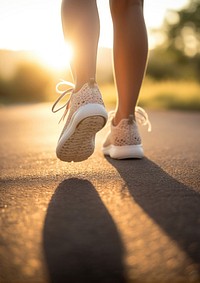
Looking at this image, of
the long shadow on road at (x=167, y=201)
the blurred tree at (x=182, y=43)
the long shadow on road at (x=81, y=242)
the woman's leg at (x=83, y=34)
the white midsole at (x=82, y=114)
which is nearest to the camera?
the long shadow on road at (x=81, y=242)

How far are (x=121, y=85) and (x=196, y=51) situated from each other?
33.7m

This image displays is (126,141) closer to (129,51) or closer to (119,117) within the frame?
(119,117)

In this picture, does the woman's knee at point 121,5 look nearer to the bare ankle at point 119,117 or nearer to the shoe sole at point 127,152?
the bare ankle at point 119,117

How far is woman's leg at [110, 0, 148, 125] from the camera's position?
92.4 inches

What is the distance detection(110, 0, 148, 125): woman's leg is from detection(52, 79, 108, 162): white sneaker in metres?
0.40

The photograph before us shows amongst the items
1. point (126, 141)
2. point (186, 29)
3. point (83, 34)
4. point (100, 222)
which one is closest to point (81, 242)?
point (100, 222)

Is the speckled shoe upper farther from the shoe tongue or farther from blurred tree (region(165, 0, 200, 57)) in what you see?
blurred tree (region(165, 0, 200, 57))

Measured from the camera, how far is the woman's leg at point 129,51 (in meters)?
2.35

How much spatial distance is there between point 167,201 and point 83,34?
0.90 m

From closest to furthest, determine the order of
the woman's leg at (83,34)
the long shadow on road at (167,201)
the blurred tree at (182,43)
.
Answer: the long shadow on road at (167,201) < the woman's leg at (83,34) < the blurred tree at (182,43)

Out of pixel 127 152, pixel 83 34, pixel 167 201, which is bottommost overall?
pixel 127 152

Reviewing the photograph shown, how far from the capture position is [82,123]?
1.88 meters

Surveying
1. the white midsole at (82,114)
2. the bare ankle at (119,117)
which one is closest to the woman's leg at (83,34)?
the white midsole at (82,114)

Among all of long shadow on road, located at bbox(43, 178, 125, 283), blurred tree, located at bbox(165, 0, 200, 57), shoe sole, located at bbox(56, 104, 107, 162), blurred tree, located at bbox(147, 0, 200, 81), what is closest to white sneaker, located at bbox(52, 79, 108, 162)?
shoe sole, located at bbox(56, 104, 107, 162)
